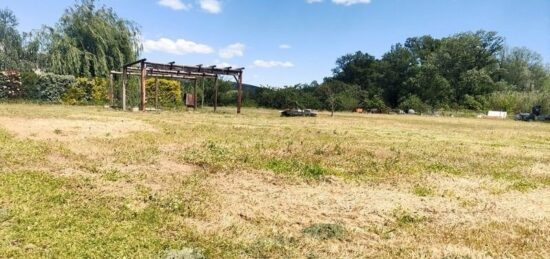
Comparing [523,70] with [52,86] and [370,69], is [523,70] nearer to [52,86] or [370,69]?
[370,69]

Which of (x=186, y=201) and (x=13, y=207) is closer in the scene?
(x=13, y=207)

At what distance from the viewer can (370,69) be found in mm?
61969

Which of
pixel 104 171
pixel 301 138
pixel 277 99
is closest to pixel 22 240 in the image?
pixel 104 171

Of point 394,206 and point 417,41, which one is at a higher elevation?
point 417,41

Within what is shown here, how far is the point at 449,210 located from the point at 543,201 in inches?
67.6

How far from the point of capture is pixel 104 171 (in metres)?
6.85

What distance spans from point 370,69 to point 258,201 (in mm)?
58681

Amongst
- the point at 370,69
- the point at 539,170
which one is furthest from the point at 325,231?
the point at 370,69

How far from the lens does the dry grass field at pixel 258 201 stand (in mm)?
4117

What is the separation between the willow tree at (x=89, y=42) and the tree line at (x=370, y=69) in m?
0.07

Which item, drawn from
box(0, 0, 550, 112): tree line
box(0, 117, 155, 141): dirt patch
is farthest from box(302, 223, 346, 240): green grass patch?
box(0, 0, 550, 112): tree line

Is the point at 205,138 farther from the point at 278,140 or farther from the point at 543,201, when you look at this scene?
the point at 543,201

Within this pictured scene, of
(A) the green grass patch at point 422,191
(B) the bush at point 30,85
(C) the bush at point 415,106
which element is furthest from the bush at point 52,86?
(C) the bush at point 415,106

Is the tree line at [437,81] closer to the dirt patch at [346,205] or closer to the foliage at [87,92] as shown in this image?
the foliage at [87,92]
